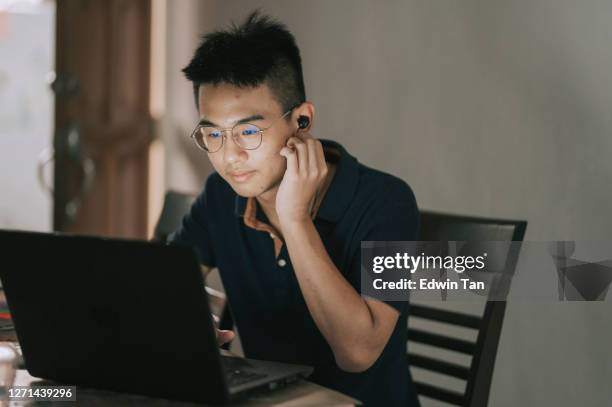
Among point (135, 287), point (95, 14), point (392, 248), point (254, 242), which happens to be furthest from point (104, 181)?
point (135, 287)

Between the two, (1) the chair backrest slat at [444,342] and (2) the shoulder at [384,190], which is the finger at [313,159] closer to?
(2) the shoulder at [384,190]

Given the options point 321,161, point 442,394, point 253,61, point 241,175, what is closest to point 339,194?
point 321,161

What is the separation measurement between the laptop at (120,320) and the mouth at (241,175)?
42 centimetres

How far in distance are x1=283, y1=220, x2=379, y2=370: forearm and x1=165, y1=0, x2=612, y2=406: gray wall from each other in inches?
24.6

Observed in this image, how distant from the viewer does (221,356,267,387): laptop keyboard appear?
0.99 m

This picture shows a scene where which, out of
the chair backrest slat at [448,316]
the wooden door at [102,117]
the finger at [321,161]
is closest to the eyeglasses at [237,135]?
the finger at [321,161]

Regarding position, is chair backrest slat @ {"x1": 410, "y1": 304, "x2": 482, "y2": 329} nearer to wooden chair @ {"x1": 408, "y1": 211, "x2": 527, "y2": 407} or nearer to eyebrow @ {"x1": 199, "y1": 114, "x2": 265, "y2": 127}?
wooden chair @ {"x1": 408, "y1": 211, "x2": 527, "y2": 407}

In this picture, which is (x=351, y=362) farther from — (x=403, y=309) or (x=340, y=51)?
(x=340, y=51)

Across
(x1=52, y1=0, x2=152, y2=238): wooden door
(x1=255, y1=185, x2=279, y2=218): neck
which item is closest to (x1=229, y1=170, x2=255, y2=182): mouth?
(x1=255, y1=185, x2=279, y2=218): neck

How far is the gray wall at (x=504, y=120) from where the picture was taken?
1624mm

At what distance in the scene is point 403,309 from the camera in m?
1.38

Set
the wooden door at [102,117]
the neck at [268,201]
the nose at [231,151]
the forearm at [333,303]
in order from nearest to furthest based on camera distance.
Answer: the forearm at [333,303], the nose at [231,151], the neck at [268,201], the wooden door at [102,117]

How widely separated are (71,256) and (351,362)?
55 cm

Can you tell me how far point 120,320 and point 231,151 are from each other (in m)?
0.48
